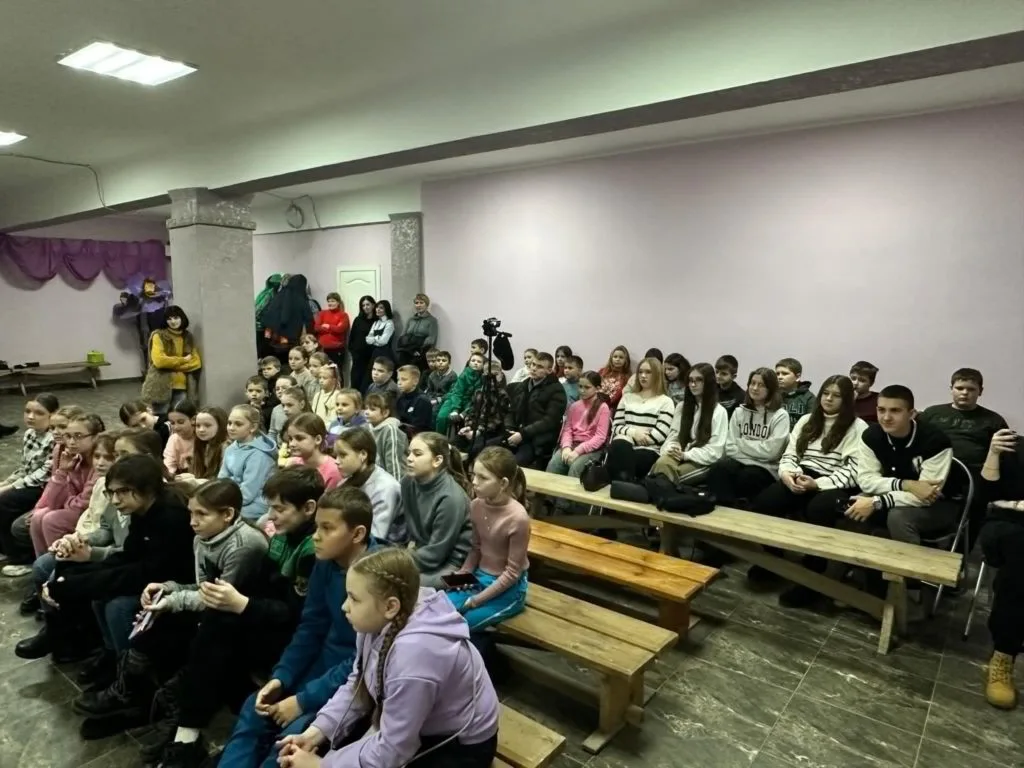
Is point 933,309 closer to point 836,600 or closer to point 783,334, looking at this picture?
point 783,334

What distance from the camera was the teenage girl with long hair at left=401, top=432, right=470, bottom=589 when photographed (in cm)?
238

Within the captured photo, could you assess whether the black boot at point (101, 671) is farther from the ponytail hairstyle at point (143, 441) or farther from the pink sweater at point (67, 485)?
the pink sweater at point (67, 485)

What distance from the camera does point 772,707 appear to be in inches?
92.8

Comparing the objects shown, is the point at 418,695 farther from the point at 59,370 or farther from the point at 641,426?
the point at 59,370

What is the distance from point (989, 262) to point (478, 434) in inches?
146

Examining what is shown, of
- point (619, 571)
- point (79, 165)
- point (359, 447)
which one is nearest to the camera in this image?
point (359, 447)

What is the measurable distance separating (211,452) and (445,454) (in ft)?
5.29

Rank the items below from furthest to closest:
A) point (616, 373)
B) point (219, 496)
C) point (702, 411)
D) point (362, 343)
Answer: point (362, 343)
point (616, 373)
point (702, 411)
point (219, 496)

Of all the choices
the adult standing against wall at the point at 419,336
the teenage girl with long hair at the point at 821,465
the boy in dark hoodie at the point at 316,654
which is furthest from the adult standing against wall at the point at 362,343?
the boy in dark hoodie at the point at 316,654

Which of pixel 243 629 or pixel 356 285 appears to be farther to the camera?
pixel 356 285

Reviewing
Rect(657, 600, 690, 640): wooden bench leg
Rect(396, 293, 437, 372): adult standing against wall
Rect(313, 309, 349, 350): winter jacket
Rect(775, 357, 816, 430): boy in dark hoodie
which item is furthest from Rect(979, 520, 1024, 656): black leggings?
Rect(313, 309, 349, 350): winter jacket

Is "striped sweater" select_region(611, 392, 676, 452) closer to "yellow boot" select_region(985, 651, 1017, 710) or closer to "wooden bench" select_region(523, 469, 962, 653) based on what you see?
"wooden bench" select_region(523, 469, 962, 653)

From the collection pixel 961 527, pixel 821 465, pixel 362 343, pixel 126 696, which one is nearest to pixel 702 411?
pixel 821 465

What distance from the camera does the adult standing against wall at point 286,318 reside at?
27.6 ft
